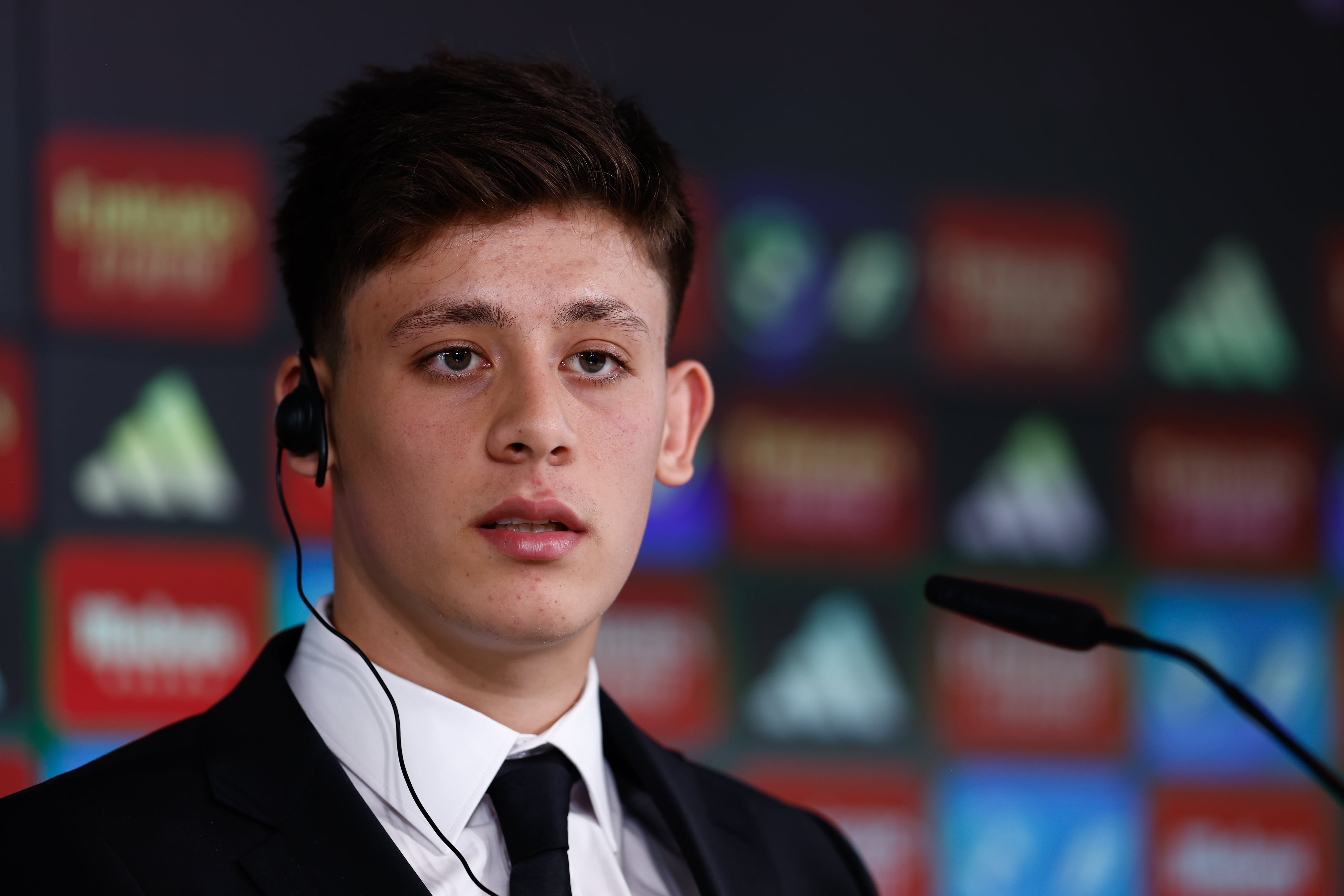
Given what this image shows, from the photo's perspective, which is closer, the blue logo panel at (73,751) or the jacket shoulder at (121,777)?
the jacket shoulder at (121,777)

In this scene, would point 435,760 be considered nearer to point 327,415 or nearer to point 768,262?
point 327,415

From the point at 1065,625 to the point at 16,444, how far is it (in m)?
1.76

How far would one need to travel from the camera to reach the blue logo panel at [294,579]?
2.33m

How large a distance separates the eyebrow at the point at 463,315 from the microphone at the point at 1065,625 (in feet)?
1.44

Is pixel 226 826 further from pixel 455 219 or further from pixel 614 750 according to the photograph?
pixel 455 219

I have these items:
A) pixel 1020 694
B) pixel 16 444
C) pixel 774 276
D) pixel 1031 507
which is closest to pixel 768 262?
pixel 774 276

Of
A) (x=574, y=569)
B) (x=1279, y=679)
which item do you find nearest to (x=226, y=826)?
(x=574, y=569)

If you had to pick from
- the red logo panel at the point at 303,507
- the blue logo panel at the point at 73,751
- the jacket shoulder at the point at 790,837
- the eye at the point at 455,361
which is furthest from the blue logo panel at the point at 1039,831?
the eye at the point at 455,361

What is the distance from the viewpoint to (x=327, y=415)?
134 centimetres

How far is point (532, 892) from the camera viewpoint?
1.21 meters

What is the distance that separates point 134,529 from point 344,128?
1.14m

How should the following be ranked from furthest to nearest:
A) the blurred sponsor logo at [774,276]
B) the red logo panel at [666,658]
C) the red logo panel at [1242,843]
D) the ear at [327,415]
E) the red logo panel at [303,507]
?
the red logo panel at [1242,843] → the blurred sponsor logo at [774,276] → the red logo panel at [666,658] → the red logo panel at [303,507] → the ear at [327,415]

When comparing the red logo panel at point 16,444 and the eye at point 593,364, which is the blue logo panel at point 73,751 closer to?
the red logo panel at point 16,444

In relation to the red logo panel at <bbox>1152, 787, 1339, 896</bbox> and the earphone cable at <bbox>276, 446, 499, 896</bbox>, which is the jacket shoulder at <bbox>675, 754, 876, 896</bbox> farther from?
the red logo panel at <bbox>1152, 787, 1339, 896</bbox>
